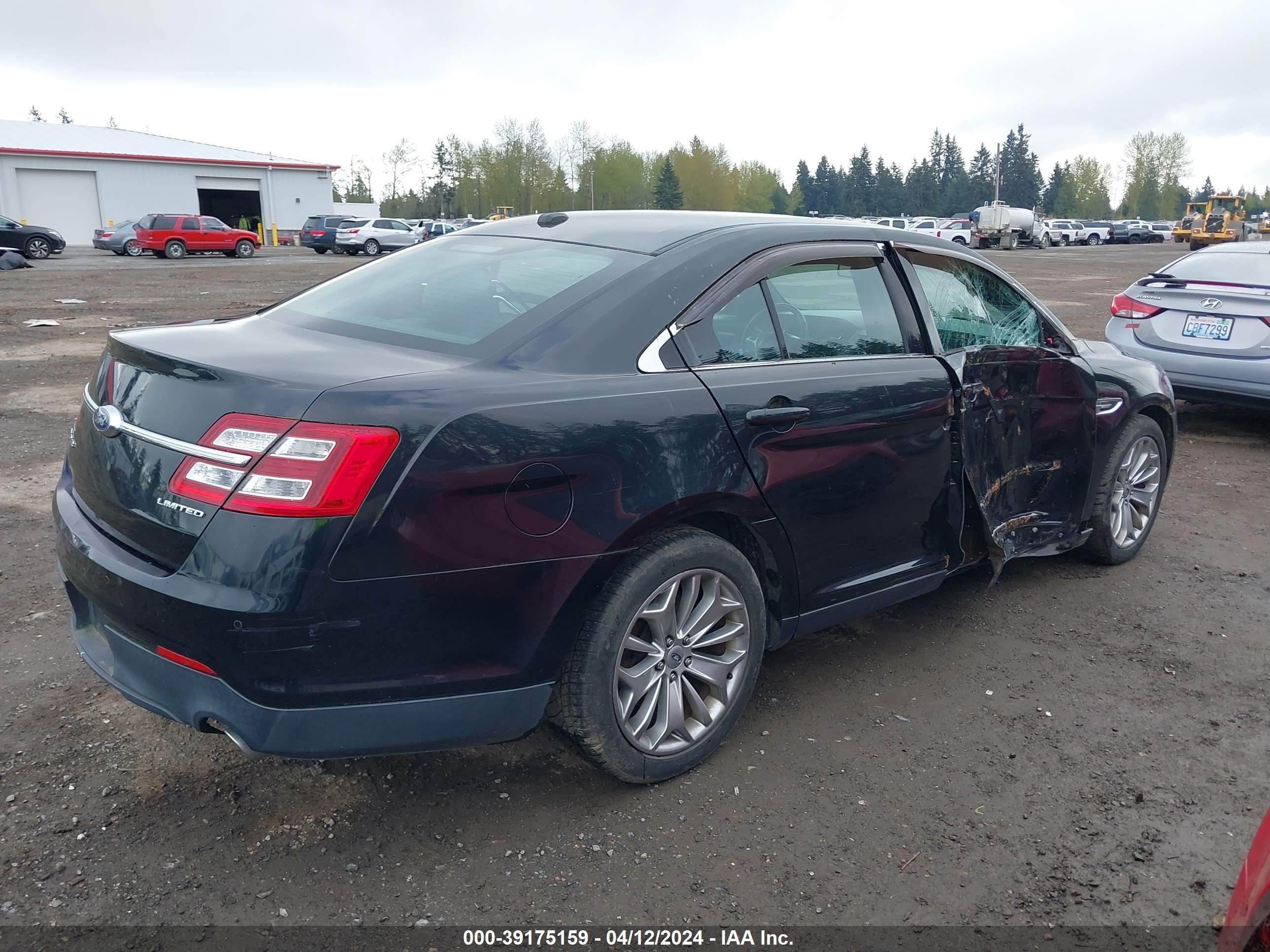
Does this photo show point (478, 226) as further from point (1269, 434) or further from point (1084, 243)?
point (1084, 243)

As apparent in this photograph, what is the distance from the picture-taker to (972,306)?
428 centimetres

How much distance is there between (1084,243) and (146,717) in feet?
227

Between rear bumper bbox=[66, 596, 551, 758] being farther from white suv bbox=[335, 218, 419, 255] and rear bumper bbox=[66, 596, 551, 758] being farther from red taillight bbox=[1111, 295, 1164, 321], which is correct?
white suv bbox=[335, 218, 419, 255]

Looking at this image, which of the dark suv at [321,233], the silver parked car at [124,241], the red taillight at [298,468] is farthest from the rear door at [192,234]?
the red taillight at [298,468]

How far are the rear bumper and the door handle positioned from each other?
1.03m

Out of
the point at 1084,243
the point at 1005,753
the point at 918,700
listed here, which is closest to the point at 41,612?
the point at 918,700

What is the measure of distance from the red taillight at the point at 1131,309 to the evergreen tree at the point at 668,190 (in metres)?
73.7

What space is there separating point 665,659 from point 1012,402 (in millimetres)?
2036

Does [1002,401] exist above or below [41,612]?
above

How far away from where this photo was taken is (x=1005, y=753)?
10.9 feet

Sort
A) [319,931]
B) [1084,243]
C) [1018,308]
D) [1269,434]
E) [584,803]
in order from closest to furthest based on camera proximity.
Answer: [319,931]
[584,803]
[1018,308]
[1269,434]
[1084,243]

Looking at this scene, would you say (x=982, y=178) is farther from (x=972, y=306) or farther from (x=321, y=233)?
(x=972, y=306)

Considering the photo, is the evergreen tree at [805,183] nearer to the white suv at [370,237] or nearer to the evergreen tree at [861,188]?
the evergreen tree at [861,188]

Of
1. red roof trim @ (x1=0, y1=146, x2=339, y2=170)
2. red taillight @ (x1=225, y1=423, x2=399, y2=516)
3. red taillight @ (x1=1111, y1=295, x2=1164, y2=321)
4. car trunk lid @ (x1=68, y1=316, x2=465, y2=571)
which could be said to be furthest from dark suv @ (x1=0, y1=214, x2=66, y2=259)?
red taillight @ (x1=225, y1=423, x2=399, y2=516)
